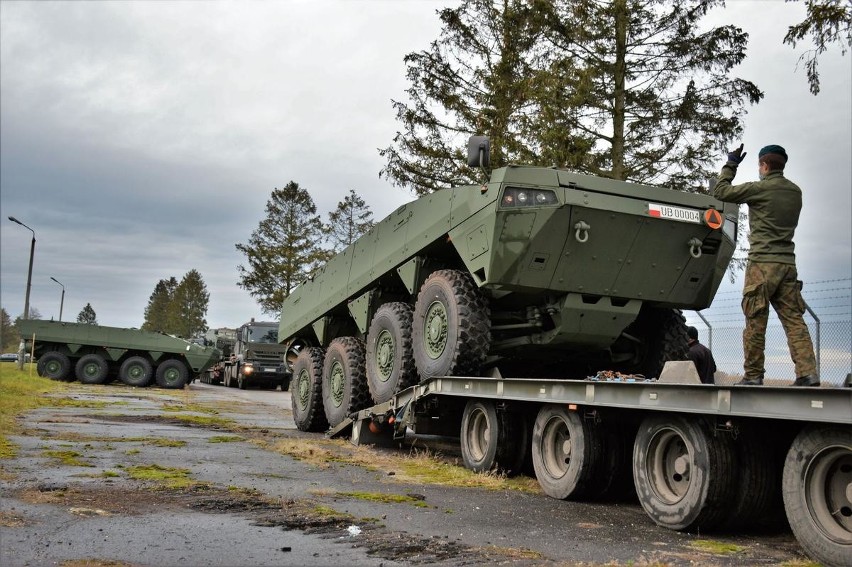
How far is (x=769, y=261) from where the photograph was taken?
584cm

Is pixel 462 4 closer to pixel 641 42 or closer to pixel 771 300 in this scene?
pixel 641 42

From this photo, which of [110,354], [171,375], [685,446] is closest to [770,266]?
[685,446]

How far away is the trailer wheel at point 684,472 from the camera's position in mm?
5512

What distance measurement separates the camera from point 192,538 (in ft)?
16.5

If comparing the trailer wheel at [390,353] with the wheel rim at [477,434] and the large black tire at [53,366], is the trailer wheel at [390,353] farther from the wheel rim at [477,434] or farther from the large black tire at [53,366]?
the large black tire at [53,366]

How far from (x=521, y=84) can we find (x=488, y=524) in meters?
12.7

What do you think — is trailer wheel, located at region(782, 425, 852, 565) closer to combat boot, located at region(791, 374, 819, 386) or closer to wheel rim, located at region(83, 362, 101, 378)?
combat boot, located at region(791, 374, 819, 386)

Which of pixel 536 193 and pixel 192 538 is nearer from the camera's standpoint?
pixel 192 538

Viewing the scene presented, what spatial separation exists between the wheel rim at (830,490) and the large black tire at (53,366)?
27.8 metres

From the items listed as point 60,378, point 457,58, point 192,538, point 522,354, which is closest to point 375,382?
point 522,354

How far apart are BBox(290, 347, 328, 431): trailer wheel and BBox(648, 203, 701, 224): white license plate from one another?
7.20m

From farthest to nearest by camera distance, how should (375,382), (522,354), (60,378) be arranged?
(60,378) < (375,382) < (522,354)

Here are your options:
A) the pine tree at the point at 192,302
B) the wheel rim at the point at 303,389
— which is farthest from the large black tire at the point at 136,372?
the pine tree at the point at 192,302

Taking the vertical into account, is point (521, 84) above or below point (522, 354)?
above
